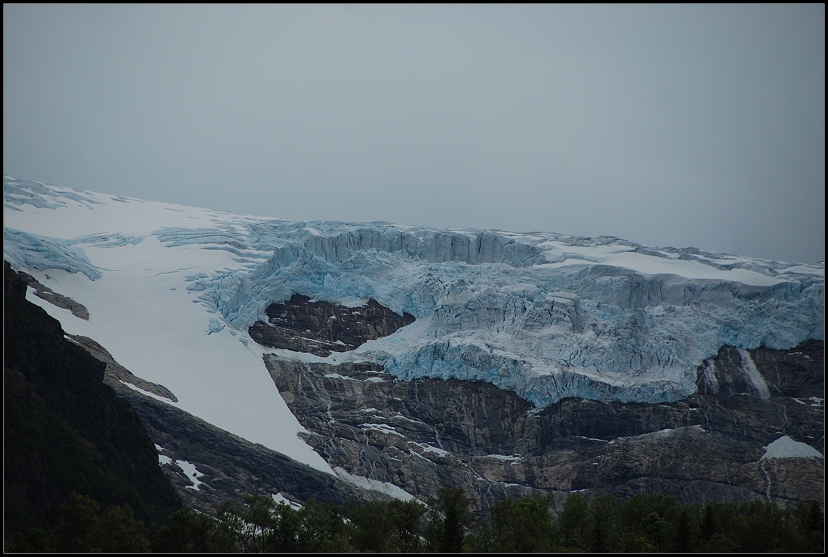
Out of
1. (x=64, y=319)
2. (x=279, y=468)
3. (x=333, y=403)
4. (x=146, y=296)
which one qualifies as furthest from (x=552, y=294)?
(x=64, y=319)

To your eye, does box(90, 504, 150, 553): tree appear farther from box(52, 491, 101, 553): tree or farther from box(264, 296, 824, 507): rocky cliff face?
box(264, 296, 824, 507): rocky cliff face

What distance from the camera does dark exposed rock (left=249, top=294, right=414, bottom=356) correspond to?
93.2 m

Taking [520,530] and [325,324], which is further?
[325,324]

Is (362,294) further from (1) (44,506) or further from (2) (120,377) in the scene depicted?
(1) (44,506)

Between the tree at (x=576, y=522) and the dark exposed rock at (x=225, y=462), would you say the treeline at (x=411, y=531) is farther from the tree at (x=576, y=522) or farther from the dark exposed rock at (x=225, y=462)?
the dark exposed rock at (x=225, y=462)

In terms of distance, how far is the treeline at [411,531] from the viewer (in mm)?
36625

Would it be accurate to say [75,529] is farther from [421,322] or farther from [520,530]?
[421,322]

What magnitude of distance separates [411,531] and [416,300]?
49459mm

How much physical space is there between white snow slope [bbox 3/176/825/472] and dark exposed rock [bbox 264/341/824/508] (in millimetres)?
2217

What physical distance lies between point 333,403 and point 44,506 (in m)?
A: 43.0

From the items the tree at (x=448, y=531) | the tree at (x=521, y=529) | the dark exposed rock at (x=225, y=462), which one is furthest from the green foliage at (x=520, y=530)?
the dark exposed rock at (x=225, y=462)

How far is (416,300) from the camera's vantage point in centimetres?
9438

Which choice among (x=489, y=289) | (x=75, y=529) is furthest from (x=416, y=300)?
A: (x=75, y=529)

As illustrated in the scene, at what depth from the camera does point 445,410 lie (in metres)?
84.3
